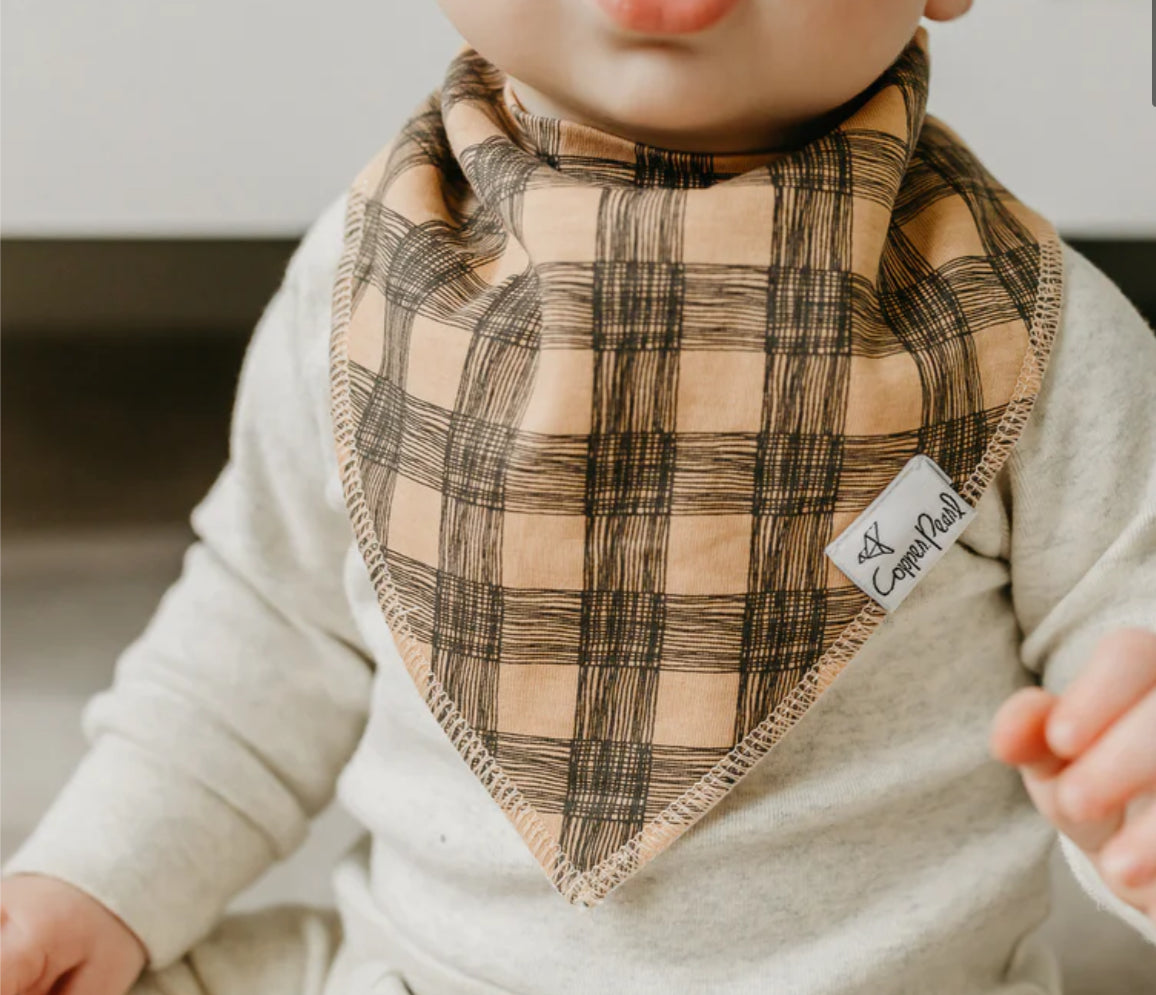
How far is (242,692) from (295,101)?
484 mm

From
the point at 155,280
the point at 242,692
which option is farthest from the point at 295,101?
the point at 242,692

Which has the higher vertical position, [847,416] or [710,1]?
[710,1]

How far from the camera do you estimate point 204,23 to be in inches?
38.8

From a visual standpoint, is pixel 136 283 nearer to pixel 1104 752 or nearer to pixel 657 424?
pixel 657 424

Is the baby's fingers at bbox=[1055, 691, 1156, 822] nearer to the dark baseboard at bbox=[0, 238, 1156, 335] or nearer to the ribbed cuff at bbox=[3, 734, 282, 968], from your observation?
the ribbed cuff at bbox=[3, 734, 282, 968]

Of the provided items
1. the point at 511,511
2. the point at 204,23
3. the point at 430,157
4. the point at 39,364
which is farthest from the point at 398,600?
the point at 39,364

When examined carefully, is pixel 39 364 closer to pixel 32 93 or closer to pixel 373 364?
pixel 32 93

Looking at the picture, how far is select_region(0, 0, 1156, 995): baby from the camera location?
1.71 ft

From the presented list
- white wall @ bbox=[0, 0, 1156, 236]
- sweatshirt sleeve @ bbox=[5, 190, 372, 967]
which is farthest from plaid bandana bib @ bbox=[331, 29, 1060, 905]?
white wall @ bbox=[0, 0, 1156, 236]

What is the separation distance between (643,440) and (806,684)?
12 cm

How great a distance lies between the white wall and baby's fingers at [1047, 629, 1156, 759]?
24.9 inches

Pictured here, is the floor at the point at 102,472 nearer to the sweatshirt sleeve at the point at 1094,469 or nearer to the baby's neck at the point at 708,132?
the baby's neck at the point at 708,132

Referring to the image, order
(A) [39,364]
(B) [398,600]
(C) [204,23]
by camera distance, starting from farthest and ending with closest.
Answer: (A) [39,364] → (C) [204,23] → (B) [398,600]

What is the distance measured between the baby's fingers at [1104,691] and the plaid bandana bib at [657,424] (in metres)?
0.12
